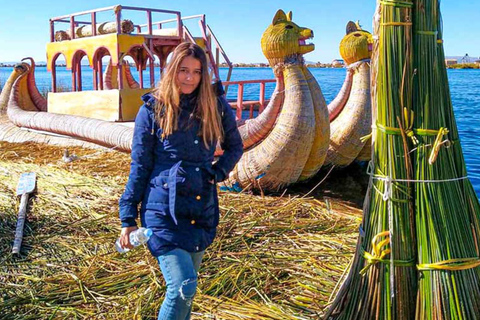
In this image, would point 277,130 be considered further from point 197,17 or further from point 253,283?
point 197,17

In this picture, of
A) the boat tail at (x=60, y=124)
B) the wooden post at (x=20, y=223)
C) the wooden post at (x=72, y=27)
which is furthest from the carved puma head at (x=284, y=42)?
the wooden post at (x=72, y=27)

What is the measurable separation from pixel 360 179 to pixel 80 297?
4092 millimetres

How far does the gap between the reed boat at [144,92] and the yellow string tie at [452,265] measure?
2.84m

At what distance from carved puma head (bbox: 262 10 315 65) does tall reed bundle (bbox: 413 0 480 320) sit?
283 centimetres

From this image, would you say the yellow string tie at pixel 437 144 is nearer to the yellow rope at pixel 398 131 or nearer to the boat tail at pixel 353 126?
the yellow rope at pixel 398 131

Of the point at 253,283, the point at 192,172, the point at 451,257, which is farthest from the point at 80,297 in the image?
the point at 451,257

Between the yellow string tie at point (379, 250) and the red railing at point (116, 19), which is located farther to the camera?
the red railing at point (116, 19)

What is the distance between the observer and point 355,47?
6.00 m

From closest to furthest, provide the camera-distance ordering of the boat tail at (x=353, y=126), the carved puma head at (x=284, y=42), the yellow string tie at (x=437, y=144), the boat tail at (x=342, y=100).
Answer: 1. the yellow string tie at (x=437, y=144)
2. the carved puma head at (x=284, y=42)
3. the boat tail at (x=353, y=126)
4. the boat tail at (x=342, y=100)

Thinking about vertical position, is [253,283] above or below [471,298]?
below

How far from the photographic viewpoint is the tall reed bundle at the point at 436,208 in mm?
2039

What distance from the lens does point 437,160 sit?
207 centimetres

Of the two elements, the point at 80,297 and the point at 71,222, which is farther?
the point at 71,222

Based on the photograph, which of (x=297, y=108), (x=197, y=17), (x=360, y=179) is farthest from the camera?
(x=197, y=17)
